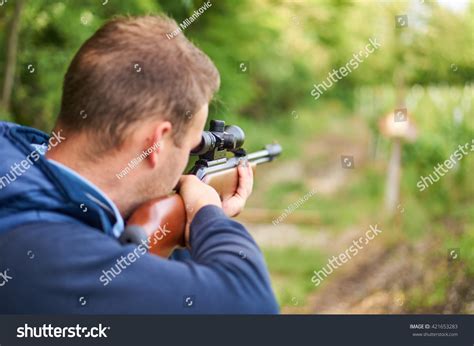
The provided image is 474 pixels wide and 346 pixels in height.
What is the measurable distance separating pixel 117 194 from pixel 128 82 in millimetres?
209

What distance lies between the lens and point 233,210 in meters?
1.72

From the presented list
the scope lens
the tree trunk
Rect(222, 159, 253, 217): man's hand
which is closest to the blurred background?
the tree trunk

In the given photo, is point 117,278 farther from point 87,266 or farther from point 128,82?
point 128,82

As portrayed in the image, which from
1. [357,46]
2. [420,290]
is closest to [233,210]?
[420,290]

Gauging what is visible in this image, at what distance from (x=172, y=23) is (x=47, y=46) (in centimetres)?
247

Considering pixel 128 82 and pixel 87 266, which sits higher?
pixel 128 82

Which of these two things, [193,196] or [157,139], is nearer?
[157,139]

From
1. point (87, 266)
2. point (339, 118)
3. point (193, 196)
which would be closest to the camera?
point (87, 266)

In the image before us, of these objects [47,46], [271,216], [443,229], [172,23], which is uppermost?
[172,23]

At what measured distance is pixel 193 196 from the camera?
1.38 m

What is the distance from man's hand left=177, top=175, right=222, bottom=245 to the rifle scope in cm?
11

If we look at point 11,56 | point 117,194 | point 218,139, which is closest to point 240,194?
point 218,139

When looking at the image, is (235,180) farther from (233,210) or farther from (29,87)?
(29,87)

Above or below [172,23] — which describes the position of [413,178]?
below
